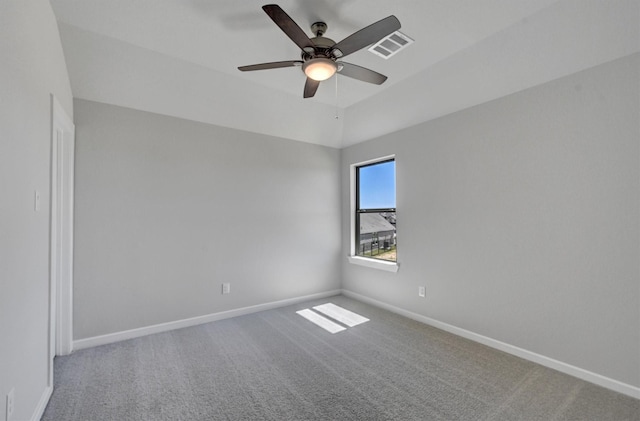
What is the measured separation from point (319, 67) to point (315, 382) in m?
2.34

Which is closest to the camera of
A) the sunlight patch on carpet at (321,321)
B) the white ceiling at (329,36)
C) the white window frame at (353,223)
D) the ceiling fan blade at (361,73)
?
the white ceiling at (329,36)

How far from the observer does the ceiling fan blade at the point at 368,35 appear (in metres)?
1.67

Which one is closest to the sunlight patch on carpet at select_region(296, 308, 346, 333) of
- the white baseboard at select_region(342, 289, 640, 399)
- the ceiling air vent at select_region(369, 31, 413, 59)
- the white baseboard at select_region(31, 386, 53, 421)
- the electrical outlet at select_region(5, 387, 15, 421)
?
the white baseboard at select_region(342, 289, 640, 399)

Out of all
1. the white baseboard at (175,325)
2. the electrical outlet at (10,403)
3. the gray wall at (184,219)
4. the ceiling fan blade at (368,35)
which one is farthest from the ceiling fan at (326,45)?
the white baseboard at (175,325)

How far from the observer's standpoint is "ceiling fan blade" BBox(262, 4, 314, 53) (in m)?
1.57

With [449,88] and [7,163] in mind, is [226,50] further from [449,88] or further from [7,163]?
[449,88]

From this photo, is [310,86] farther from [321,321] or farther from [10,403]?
[10,403]

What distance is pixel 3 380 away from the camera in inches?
53.0

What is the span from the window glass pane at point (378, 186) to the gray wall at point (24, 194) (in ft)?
11.4

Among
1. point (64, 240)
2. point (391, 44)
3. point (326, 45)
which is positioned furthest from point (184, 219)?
point (391, 44)

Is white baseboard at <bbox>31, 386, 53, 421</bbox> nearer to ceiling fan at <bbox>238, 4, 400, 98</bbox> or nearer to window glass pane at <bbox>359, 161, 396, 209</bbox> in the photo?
ceiling fan at <bbox>238, 4, 400, 98</bbox>

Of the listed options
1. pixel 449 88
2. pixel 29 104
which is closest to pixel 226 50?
pixel 29 104

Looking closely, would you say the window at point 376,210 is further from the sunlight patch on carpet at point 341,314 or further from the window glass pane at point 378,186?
the sunlight patch on carpet at point 341,314

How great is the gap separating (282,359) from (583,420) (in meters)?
2.12
